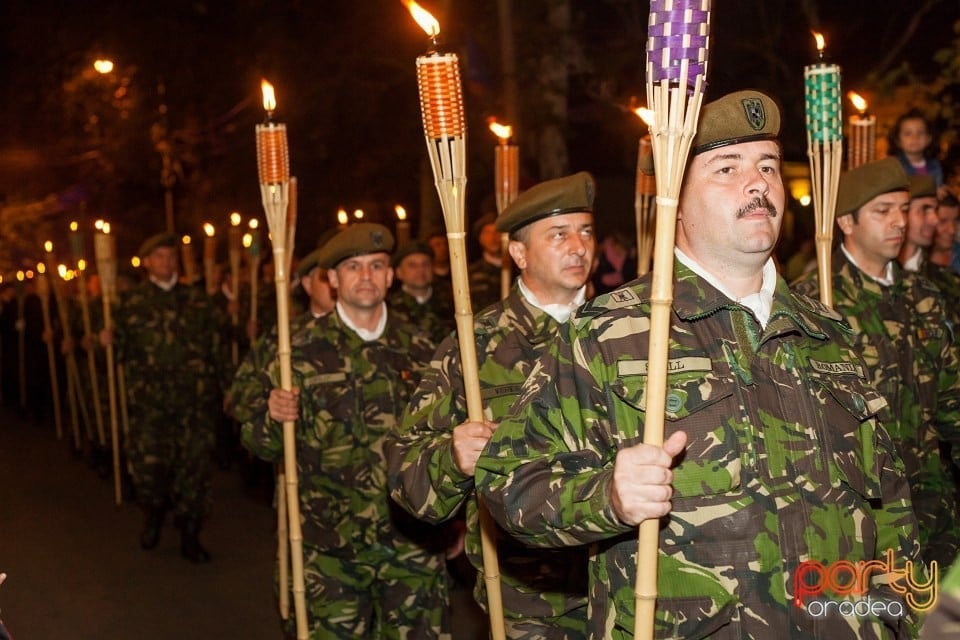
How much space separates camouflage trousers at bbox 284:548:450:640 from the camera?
6277 mm

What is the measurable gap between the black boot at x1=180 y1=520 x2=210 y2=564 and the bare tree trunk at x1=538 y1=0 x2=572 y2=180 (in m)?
8.07

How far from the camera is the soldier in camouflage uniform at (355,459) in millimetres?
6320

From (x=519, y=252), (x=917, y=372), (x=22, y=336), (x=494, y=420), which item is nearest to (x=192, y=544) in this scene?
(x=519, y=252)

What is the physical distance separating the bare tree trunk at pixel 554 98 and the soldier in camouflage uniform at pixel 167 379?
683 centimetres

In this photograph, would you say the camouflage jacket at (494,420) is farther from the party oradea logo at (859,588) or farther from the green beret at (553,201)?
the party oradea logo at (859,588)

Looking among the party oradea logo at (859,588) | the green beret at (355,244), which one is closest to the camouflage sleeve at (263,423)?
the green beret at (355,244)

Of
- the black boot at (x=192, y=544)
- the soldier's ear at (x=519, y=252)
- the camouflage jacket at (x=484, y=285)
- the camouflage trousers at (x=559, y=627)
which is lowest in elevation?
the black boot at (x=192, y=544)

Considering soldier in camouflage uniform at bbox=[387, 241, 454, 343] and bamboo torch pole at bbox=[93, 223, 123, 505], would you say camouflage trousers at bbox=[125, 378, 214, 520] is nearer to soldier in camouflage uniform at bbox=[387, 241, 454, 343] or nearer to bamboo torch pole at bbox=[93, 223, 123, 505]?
bamboo torch pole at bbox=[93, 223, 123, 505]

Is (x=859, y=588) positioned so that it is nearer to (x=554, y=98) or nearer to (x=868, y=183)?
(x=868, y=183)

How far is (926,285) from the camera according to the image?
6012 mm

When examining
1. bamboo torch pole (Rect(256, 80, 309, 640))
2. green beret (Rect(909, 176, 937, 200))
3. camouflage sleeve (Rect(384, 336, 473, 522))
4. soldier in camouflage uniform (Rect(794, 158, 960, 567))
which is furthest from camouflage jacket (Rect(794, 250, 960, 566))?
bamboo torch pole (Rect(256, 80, 309, 640))

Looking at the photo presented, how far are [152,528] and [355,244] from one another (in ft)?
14.9

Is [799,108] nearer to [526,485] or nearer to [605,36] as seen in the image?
[605,36]

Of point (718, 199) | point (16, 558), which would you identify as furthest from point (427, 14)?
point (16, 558)
